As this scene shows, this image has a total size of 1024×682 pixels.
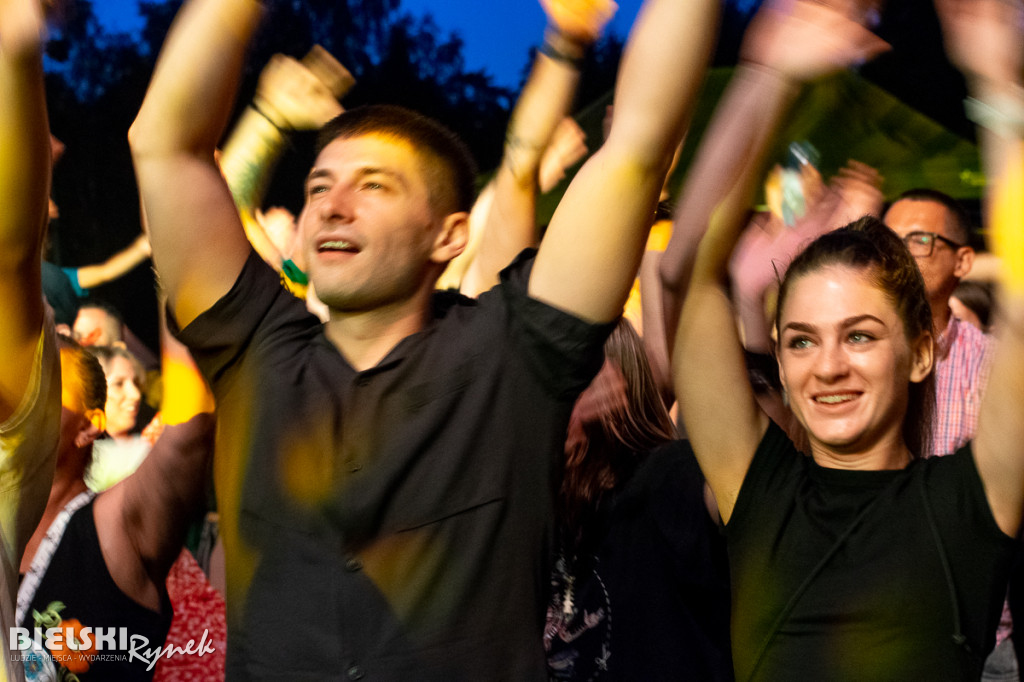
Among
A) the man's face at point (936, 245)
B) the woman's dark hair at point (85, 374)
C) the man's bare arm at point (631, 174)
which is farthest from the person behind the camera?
the man's face at point (936, 245)

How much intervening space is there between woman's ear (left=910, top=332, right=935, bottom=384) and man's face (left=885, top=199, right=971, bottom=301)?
5.03 feet

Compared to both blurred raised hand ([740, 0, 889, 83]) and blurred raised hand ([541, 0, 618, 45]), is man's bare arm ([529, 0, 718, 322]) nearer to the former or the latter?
blurred raised hand ([740, 0, 889, 83])

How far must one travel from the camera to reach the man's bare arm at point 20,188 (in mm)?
1412

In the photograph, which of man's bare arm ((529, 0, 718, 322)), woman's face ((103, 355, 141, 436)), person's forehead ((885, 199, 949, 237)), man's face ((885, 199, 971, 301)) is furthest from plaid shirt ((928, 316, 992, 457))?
woman's face ((103, 355, 141, 436))

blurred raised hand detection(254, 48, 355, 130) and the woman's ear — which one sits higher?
blurred raised hand detection(254, 48, 355, 130)

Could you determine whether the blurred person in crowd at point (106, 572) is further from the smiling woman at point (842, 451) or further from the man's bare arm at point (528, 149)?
the smiling woman at point (842, 451)

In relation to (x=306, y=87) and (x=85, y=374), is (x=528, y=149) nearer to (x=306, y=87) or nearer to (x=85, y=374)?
(x=306, y=87)

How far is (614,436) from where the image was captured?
2232 millimetres

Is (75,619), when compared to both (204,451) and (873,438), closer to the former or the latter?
(204,451)

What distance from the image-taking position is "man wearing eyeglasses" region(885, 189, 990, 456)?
117 inches

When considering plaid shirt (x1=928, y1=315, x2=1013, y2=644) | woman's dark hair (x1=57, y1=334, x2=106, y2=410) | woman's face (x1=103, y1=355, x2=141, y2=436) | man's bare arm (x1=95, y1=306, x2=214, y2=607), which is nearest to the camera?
man's bare arm (x1=95, y1=306, x2=214, y2=607)

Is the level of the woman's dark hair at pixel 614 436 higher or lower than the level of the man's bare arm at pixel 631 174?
lower

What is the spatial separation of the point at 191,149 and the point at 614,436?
1.18 metres

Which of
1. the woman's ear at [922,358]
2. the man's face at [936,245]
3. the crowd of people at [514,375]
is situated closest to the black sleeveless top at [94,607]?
the crowd of people at [514,375]
